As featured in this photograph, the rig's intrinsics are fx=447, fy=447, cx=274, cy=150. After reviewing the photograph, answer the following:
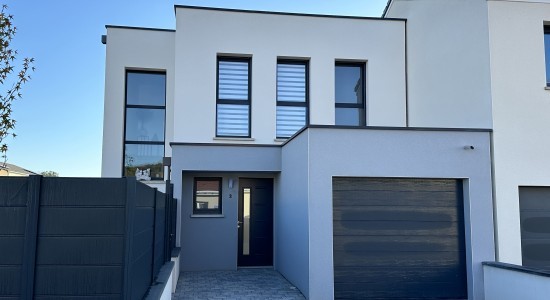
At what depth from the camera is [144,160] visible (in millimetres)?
11266

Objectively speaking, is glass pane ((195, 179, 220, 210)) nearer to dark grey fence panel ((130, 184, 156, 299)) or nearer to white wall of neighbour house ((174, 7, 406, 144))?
white wall of neighbour house ((174, 7, 406, 144))

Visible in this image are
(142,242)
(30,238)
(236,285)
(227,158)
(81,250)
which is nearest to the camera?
(30,238)

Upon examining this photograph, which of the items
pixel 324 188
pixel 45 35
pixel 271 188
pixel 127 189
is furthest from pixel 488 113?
pixel 45 35

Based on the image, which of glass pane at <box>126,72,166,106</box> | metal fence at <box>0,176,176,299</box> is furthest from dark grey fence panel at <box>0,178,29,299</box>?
glass pane at <box>126,72,166,106</box>

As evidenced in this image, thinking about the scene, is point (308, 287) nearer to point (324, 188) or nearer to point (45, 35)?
point (324, 188)

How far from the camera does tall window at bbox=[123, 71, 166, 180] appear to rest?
36.8 feet

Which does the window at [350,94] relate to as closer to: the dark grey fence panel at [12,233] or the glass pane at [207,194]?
the glass pane at [207,194]

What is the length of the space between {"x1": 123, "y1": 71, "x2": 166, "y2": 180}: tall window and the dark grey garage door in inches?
217

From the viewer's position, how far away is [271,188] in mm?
11094

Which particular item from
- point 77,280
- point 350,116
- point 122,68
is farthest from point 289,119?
point 77,280

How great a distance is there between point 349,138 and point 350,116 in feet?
12.2

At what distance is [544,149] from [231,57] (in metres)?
6.89

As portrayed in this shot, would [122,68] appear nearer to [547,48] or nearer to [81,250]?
[81,250]

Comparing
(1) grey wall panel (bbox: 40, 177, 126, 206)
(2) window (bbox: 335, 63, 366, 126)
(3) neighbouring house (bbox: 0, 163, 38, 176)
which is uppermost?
(2) window (bbox: 335, 63, 366, 126)
